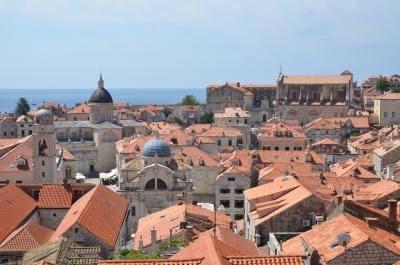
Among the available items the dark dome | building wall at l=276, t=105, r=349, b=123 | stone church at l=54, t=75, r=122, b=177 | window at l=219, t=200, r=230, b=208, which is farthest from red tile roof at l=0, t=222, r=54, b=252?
building wall at l=276, t=105, r=349, b=123

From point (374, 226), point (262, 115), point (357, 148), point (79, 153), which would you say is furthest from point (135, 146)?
point (262, 115)

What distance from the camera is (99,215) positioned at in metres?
33.8

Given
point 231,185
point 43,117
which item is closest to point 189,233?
point 231,185

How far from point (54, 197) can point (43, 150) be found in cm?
1298

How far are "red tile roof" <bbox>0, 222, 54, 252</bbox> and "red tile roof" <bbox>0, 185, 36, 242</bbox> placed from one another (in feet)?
2.50

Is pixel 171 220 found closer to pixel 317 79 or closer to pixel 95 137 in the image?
pixel 95 137

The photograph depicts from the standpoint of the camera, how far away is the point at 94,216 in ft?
108

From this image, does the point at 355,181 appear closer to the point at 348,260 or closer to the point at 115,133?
the point at 348,260

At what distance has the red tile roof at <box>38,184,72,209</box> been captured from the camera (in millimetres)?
38844

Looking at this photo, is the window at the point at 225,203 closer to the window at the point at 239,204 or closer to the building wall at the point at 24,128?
the window at the point at 239,204

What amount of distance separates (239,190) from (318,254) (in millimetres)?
34564

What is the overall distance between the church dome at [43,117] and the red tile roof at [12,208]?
12.9 meters

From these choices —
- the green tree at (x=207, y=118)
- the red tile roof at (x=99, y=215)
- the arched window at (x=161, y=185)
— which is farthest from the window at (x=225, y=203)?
the green tree at (x=207, y=118)

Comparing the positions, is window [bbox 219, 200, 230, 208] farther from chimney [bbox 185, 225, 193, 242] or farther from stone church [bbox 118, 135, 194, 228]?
chimney [bbox 185, 225, 193, 242]
